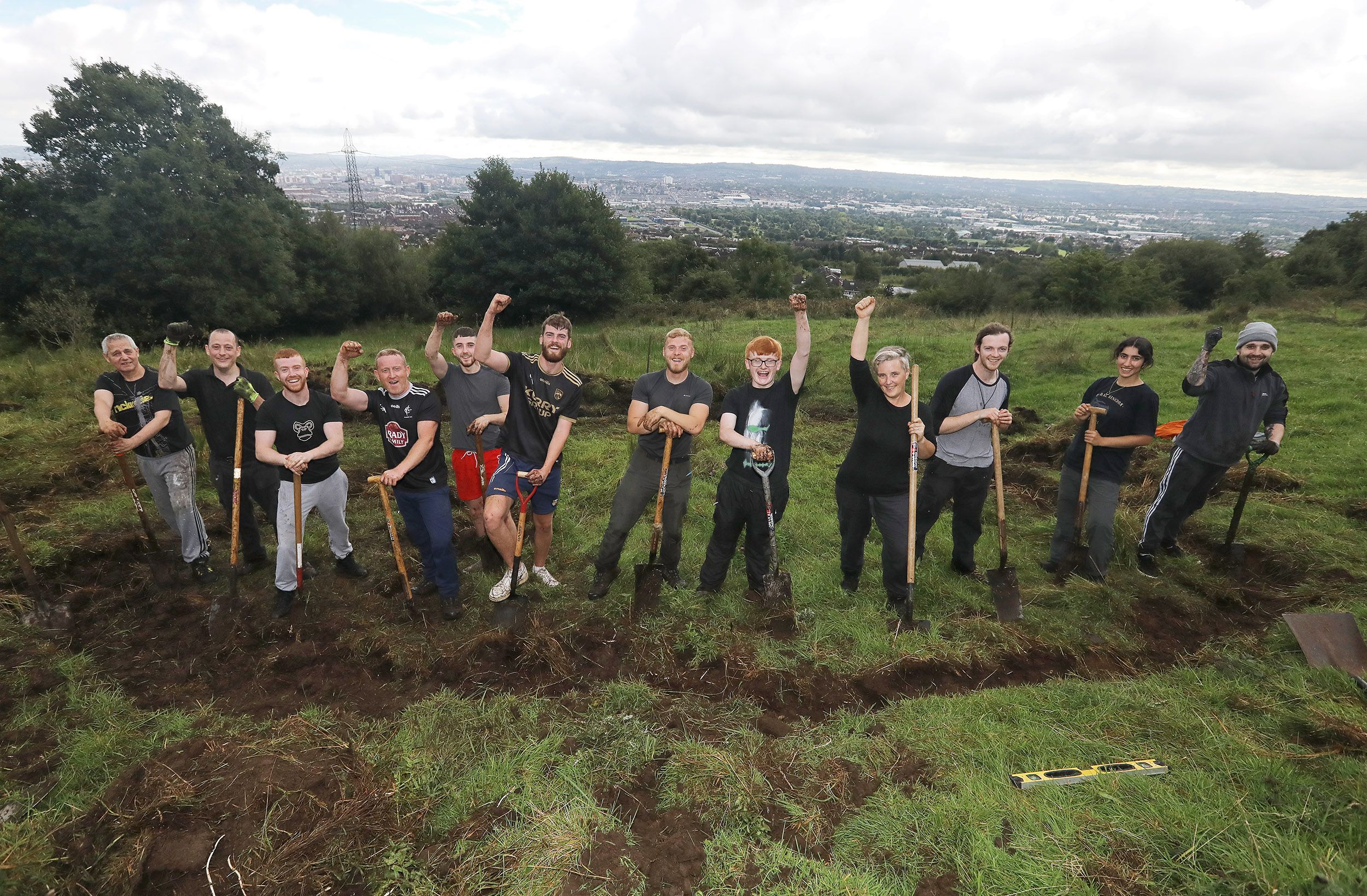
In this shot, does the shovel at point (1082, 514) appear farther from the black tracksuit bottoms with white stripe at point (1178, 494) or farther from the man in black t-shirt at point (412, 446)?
the man in black t-shirt at point (412, 446)

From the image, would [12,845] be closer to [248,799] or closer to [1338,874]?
[248,799]

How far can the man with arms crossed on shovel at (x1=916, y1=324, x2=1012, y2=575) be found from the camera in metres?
4.68

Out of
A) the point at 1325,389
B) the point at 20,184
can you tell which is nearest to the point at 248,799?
the point at 1325,389

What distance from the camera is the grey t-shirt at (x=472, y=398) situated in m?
5.21

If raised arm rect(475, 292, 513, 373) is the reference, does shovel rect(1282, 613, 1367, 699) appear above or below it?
below

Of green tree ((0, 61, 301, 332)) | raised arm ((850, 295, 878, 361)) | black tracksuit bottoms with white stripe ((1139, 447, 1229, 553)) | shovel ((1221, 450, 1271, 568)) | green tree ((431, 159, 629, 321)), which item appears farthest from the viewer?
green tree ((431, 159, 629, 321))

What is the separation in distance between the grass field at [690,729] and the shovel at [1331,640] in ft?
0.58

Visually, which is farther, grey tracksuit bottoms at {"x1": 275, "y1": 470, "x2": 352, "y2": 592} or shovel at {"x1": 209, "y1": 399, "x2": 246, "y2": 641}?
grey tracksuit bottoms at {"x1": 275, "y1": 470, "x2": 352, "y2": 592}

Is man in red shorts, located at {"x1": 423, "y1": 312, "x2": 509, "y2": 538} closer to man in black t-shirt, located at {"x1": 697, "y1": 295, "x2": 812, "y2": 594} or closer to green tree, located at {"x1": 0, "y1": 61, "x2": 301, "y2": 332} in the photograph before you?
man in black t-shirt, located at {"x1": 697, "y1": 295, "x2": 812, "y2": 594}

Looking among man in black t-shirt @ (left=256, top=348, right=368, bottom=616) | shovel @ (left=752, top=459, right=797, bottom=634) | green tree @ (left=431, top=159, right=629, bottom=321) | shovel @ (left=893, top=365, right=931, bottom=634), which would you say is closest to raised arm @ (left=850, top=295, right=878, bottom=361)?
shovel @ (left=893, top=365, right=931, bottom=634)

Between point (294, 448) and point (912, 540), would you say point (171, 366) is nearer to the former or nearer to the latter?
point (294, 448)

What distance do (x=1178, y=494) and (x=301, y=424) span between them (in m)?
7.22

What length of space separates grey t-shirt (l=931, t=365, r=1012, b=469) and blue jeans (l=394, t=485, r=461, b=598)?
3.89 m

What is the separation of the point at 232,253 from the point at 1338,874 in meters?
27.8
